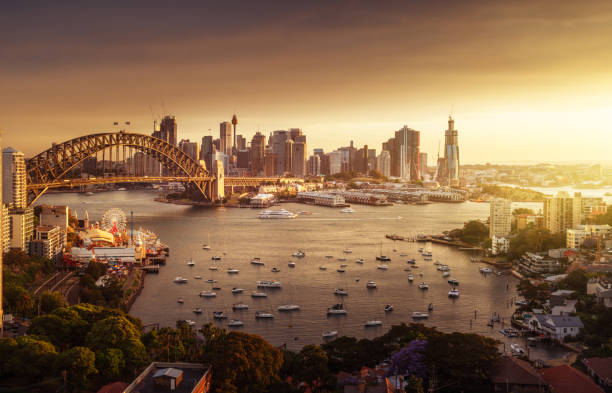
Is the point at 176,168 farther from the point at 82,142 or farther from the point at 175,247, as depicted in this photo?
the point at 175,247

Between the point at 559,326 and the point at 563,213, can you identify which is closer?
the point at 559,326

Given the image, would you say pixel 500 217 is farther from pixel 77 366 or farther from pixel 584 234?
pixel 77 366

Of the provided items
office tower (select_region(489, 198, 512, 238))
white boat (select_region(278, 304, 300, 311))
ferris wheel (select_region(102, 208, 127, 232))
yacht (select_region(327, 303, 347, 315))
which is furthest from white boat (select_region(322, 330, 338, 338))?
office tower (select_region(489, 198, 512, 238))

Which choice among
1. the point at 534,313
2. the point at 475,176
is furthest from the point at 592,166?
the point at 534,313

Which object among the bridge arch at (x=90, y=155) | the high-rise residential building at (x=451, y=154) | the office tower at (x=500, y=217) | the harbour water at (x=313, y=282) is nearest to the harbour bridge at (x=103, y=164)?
the bridge arch at (x=90, y=155)

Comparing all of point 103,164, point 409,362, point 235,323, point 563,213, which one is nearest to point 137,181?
point 103,164

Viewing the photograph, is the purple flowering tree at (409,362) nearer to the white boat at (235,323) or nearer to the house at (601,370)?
the house at (601,370)
